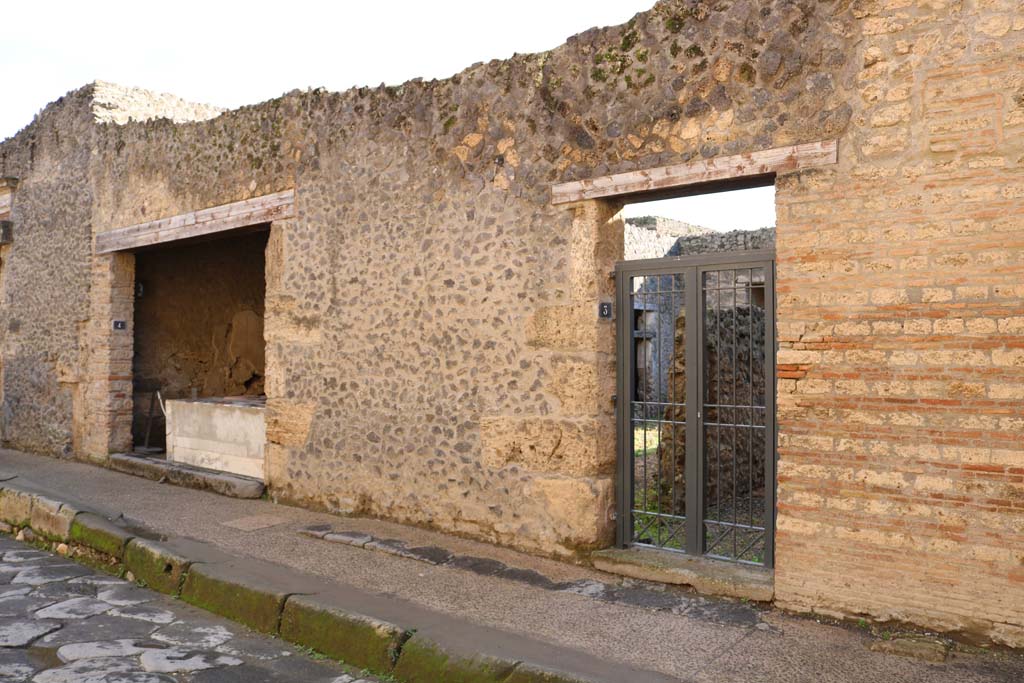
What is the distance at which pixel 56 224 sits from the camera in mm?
10023

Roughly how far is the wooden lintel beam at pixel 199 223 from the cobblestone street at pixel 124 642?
338cm

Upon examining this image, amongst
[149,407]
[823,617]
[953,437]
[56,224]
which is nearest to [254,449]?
[149,407]

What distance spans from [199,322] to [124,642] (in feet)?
22.6

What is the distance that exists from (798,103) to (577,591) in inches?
116

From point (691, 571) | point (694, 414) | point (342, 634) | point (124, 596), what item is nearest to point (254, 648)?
point (342, 634)

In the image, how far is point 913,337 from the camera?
3.97m

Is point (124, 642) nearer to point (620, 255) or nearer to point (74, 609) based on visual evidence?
point (74, 609)

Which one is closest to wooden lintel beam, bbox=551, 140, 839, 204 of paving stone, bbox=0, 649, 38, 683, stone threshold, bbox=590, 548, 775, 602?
stone threshold, bbox=590, 548, 775, 602

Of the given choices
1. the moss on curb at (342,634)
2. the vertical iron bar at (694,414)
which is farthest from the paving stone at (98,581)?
the vertical iron bar at (694,414)

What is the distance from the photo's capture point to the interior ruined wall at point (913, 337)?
12.3 ft

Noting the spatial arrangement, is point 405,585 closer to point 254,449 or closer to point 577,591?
point 577,591

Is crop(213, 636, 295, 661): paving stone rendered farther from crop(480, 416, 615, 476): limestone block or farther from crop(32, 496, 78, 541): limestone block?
crop(32, 496, 78, 541): limestone block

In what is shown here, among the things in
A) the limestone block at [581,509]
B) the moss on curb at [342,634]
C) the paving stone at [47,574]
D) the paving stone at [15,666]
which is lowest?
the paving stone at [47,574]

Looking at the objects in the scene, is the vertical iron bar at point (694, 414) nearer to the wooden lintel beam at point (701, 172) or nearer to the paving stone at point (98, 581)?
the wooden lintel beam at point (701, 172)
